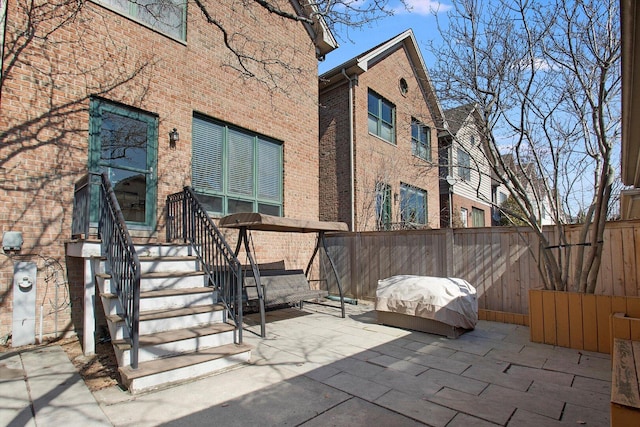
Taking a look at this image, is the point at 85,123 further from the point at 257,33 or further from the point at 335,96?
the point at 335,96

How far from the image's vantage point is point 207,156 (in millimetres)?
7012

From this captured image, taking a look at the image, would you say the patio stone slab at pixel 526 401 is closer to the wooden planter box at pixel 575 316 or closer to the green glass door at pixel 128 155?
the wooden planter box at pixel 575 316

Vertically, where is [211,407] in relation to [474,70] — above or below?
below

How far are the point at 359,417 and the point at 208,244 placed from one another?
3368 mm

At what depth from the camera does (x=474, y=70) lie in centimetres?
625

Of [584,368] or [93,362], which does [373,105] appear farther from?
[93,362]

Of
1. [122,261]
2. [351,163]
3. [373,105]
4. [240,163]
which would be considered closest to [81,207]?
[122,261]

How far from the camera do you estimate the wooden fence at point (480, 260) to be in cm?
544

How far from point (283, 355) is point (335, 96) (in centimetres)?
883

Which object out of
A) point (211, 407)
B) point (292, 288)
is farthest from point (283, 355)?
point (292, 288)

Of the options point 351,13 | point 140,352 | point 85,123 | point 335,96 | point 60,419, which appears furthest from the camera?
point 335,96

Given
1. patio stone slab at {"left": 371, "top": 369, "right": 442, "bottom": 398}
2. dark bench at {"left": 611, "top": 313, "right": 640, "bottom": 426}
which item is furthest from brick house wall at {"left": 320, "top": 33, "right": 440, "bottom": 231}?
patio stone slab at {"left": 371, "top": 369, "right": 442, "bottom": 398}

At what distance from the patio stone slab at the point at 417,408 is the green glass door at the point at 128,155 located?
4.72 meters

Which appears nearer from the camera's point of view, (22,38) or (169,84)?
(22,38)
